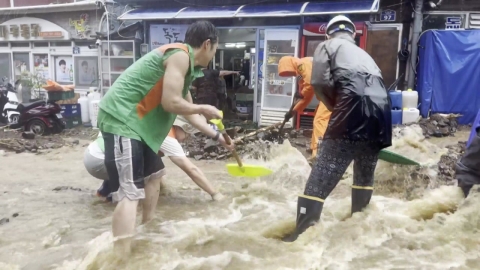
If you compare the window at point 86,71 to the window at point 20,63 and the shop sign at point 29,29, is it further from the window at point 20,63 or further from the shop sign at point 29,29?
the window at point 20,63

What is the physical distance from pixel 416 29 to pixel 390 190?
5.39 m

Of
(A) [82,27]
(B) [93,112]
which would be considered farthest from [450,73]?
(A) [82,27]

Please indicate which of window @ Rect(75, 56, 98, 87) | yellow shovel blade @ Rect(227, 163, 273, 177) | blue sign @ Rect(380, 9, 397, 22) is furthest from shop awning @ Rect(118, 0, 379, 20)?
yellow shovel blade @ Rect(227, 163, 273, 177)

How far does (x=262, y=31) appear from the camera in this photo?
35.3ft

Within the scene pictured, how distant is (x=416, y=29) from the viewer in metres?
9.41

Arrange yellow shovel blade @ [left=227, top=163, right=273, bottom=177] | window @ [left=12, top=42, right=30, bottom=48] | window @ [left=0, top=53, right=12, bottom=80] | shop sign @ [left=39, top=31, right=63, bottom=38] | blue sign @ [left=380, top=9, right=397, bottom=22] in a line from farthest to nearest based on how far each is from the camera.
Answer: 1. window @ [left=0, top=53, right=12, bottom=80]
2. window @ [left=12, top=42, right=30, bottom=48]
3. shop sign @ [left=39, top=31, right=63, bottom=38]
4. blue sign @ [left=380, top=9, right=397, bottom=22]
5. yellow shovel blade @ [left=227, top=163, right=273, bottom=177]

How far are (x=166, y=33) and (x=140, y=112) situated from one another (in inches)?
360

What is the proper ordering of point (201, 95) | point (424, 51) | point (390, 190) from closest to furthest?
point (390, 190) → point (424, 51) → point (201, 95)

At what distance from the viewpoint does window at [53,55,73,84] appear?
1487cm

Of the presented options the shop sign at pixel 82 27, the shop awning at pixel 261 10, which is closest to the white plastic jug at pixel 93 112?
the shop awning at pixel 261 10

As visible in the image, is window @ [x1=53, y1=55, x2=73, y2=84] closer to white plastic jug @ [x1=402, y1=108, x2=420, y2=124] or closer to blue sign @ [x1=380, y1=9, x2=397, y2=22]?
blue sign @ [x1=380, y1=9, x2=397, y2=22]

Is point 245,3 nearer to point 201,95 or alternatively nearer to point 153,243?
point 201,95

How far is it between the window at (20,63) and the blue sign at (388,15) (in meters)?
12.2

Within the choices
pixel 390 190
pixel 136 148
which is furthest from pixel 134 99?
pixel 390 190
